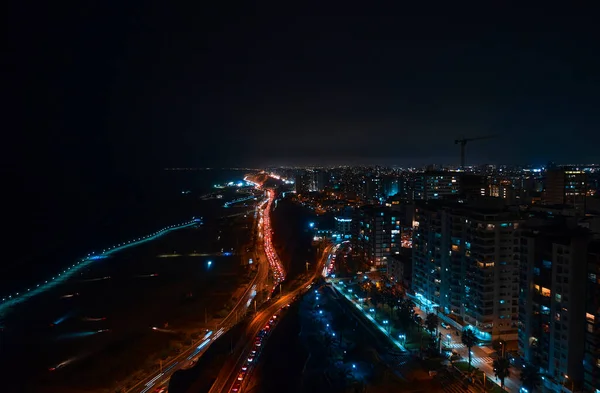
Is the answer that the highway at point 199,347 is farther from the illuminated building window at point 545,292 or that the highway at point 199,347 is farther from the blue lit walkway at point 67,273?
the illuminated building window at point 545,292

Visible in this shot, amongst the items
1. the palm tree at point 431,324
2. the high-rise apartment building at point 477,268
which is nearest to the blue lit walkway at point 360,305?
the palm tree at point 431,324

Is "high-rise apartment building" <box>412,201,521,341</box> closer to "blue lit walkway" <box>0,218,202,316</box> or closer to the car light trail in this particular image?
the car light trail

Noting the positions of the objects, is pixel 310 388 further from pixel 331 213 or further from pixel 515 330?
pixel 331 213

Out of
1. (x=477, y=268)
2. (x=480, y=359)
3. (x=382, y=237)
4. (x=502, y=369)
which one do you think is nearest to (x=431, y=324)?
(x=480, y=359)

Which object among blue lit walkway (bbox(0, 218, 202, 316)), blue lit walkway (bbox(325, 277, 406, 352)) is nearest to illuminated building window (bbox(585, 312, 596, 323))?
blue lit walkway (bbox(325, 277, 406, 352))

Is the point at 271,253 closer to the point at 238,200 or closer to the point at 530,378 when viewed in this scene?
the point at 530,378

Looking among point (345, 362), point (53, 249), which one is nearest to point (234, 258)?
point (53, 249)
